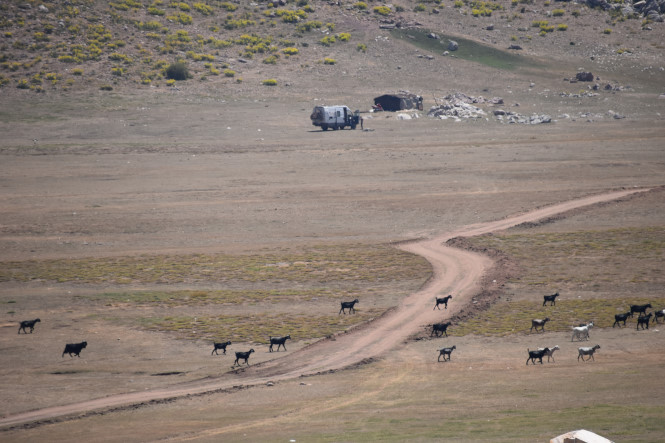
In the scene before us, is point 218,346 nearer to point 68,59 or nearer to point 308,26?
point 68,59

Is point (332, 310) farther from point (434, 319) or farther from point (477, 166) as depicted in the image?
point (477, 166)

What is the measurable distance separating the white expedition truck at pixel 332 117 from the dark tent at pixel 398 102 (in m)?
10.3

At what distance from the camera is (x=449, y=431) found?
17984 millimetres

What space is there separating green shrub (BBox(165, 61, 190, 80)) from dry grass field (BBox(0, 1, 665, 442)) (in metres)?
2.27

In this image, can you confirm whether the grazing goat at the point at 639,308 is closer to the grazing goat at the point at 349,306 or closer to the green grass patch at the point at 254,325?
the green grass patch at the point at 254,325

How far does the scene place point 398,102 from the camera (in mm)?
92750

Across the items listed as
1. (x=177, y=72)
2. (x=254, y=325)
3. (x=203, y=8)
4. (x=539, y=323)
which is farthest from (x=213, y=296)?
(x=203, y=8)

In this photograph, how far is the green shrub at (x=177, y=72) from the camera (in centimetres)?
10125

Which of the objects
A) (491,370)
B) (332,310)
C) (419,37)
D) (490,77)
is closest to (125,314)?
(332,310)

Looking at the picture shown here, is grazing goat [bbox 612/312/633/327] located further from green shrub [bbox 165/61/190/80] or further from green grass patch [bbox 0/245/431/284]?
green shrub [bbox 165/61/190/80]

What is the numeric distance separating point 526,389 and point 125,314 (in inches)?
646

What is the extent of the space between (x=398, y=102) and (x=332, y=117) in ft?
43.8

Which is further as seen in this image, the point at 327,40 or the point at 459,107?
the point at 327,40

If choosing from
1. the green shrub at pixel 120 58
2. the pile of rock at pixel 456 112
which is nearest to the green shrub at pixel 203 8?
the green shrub at pixel 120 58
